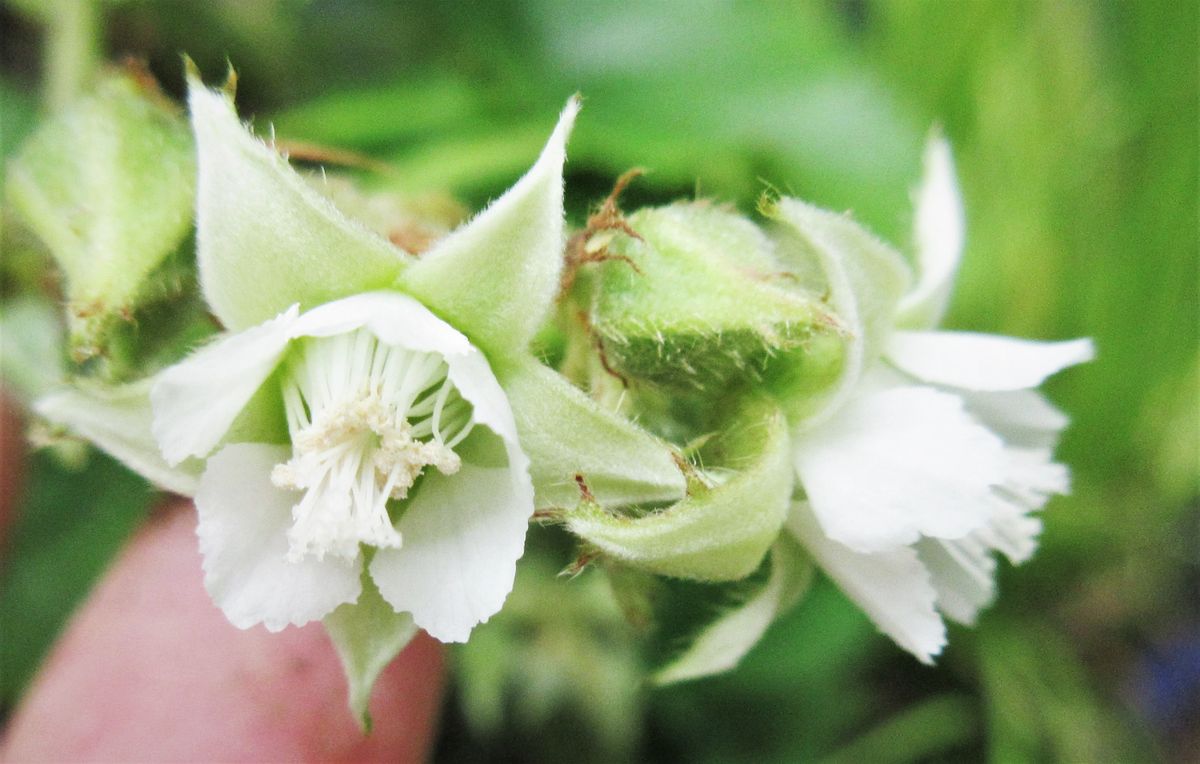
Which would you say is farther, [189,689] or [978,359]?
[189,689]

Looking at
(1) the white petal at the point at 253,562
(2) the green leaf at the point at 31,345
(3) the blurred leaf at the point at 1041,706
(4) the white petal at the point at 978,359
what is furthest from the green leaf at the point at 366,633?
(3) the blurred leaf at the point at 1041,706

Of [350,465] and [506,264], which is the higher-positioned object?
[506,264]

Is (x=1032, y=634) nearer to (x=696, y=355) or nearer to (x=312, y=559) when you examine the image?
(x=696, y=355)

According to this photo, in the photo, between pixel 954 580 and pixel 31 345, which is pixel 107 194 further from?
pixel 954 580

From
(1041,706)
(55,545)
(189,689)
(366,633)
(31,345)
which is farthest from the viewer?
(1041,706)

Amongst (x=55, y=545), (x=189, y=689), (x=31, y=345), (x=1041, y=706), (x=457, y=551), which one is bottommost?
(x=1041, y=706)

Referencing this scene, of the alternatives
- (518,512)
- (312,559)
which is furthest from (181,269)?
(518,512)

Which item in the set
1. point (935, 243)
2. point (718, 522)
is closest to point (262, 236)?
point (718, 522)
